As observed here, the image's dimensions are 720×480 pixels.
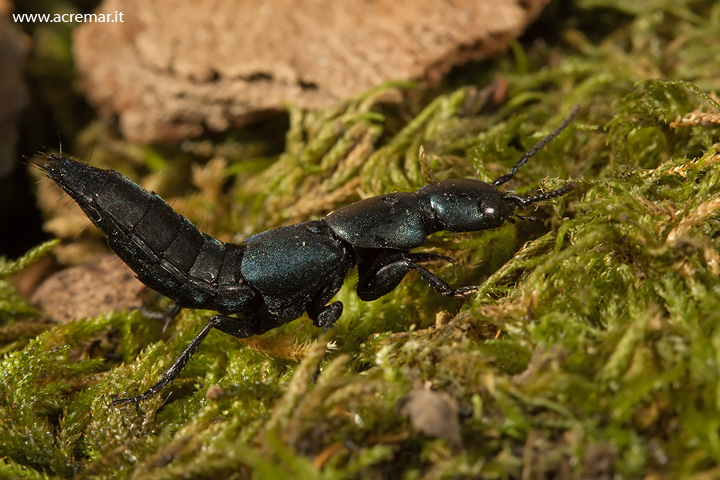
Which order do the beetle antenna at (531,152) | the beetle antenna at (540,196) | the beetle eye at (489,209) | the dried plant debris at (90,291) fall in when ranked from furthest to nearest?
1. the dried plant debris at (90,291)
2. the beetle antenna at (531,152)
3. the beetle eye at (489,209)
4. the beetle antenna at (540,196)

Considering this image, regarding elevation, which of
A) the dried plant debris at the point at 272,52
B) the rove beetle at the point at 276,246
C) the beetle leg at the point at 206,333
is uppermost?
the dried plant debris at the point at 272,52

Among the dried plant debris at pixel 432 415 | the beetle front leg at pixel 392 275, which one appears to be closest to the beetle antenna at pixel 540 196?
the beetle front leg at pixel 392 275

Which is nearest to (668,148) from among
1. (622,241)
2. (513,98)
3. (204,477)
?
(622,241)

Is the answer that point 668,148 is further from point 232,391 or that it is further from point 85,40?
point 85,40

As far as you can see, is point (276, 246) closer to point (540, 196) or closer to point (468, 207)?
point (468, 207)

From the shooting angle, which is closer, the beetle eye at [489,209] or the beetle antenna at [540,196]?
the beetle antenna at [540,196]

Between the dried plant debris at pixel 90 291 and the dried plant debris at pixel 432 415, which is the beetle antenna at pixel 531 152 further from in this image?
the dried plant debris at pixel 90 291
